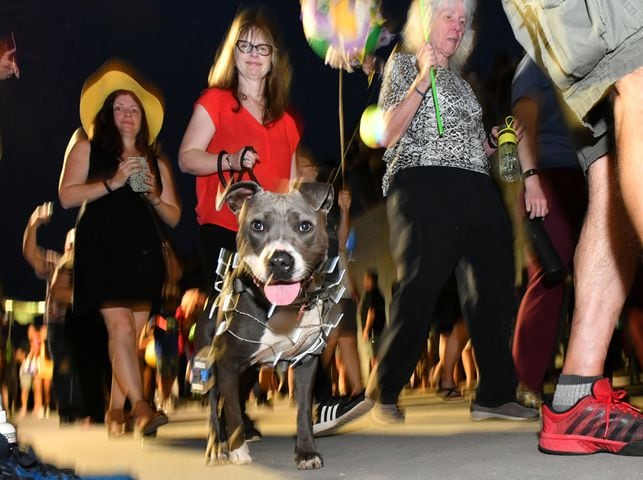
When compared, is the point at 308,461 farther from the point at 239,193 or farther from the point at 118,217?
the point at 118,217

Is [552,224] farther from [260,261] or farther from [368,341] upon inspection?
[368,341]

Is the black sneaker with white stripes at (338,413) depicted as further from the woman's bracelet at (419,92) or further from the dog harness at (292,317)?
the woman's bracelet at (419,92)

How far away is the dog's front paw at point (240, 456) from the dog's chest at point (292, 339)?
1.09 ft

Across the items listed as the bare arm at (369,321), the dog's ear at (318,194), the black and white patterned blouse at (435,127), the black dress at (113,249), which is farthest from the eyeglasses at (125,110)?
the bare arm at (369,321)

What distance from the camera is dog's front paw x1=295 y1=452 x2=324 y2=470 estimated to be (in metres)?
3.26

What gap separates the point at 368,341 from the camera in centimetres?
1014

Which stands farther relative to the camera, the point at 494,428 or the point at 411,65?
the point at 411,65

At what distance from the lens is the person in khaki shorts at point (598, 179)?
266 cm

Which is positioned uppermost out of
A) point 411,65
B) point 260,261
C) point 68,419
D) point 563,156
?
point 411,65

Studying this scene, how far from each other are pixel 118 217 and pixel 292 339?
1910 mm

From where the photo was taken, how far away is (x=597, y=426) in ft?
9.57

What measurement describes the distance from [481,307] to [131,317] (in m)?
1.85

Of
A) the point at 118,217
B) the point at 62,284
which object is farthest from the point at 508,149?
the point at 62,284

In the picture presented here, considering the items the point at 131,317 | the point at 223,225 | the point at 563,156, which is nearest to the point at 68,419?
the point at 131,317
